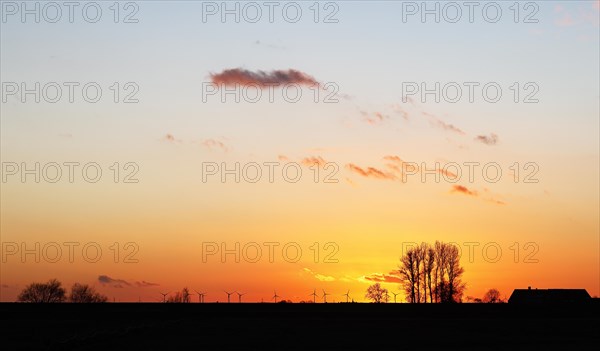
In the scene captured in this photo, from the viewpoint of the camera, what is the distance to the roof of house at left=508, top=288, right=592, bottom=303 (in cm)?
18512

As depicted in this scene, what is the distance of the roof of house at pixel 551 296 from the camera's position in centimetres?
18512

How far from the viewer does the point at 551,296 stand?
18762cm

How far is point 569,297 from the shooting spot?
186 meters

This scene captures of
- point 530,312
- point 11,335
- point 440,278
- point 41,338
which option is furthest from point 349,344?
point 440,278

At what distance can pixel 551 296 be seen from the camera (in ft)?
616

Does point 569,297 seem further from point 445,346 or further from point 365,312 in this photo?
point 445,346

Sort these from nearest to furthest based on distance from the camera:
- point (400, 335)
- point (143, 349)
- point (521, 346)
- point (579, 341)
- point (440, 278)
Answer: point (143, 349) → point (521, 346) → point (579, 341) → point (400, 335) → point (440, 278)

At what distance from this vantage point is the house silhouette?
185 meters

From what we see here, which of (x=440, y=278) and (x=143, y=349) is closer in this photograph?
(x=143, y=349)

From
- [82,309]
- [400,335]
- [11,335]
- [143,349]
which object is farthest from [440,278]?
[143,349]

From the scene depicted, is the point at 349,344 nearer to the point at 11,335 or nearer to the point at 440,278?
the point at 11,335

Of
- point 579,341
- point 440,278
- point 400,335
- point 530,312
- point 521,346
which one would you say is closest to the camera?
point 521,346

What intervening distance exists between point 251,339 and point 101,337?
12321mm

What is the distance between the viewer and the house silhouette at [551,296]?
185 meters
